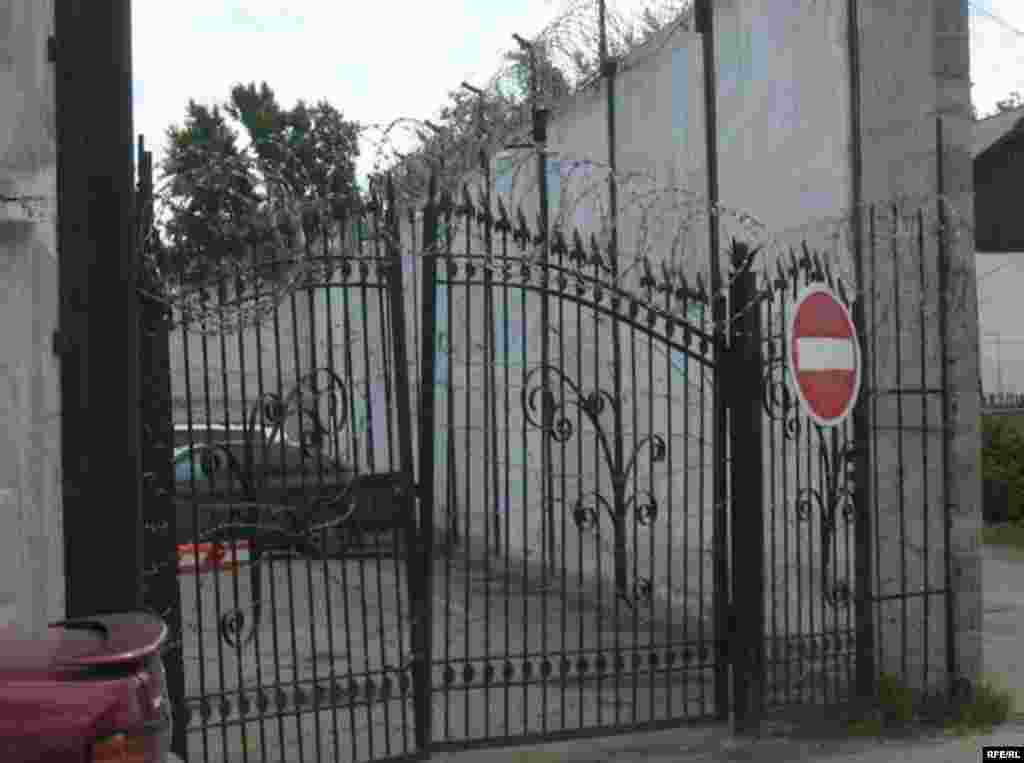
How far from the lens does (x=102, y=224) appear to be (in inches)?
216

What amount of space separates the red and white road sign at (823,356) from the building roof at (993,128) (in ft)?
53.6

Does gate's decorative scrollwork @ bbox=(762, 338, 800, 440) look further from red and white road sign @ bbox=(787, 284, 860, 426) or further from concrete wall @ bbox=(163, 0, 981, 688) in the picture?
red and white road sign @ bbox=(787, 284, 860, 426)

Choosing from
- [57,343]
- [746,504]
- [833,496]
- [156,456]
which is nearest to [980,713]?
[833,496]

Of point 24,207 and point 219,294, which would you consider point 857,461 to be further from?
point 24,207

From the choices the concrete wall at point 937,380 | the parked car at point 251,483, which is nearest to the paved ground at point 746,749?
the concrete wall at point 937,380

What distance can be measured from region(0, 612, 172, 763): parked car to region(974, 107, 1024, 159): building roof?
→ 69.7ft

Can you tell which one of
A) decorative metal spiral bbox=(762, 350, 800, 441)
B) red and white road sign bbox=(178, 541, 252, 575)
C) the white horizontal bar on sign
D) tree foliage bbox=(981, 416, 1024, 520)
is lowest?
tree foliage bbox=(981, 416, 1024, 520)

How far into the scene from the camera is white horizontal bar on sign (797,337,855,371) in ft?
25.1

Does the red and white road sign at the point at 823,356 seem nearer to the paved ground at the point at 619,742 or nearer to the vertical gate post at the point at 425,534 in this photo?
the paved ground at the point at 619,742

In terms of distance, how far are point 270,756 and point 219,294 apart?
97.1 inches

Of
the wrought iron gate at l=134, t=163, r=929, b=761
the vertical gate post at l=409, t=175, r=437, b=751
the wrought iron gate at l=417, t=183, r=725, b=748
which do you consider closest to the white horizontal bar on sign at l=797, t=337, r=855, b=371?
the wrought iron gate at l=134, t=163, r=929, b=761

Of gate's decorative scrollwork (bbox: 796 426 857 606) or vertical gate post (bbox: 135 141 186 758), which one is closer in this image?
vertical gate post (bbox: 135 141 186 758)

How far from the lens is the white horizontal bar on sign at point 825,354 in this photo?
25.1 feet

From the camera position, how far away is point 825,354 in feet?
25.5
